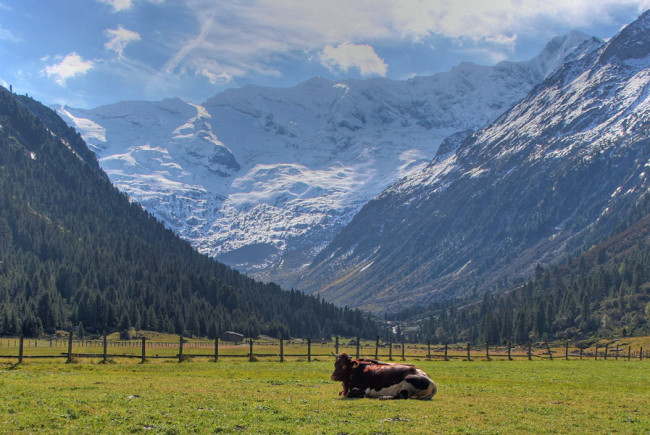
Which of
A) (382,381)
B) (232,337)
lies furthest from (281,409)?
(232,337)

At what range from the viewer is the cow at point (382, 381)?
104 feet

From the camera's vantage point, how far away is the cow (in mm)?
31547

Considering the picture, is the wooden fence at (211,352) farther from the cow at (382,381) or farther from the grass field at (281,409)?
Result: the cow at (382,381)

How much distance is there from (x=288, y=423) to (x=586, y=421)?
11.7m

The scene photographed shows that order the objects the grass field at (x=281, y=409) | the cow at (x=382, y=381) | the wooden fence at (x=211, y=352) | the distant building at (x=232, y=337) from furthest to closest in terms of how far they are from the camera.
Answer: the distant building at (x=232, y=337) → the wooden fence at (x=211, y=352) → the cow at (x=382, y=381) → the grass field at (x=281, y=409)

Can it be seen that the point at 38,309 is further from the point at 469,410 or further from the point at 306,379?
the point at 469,410

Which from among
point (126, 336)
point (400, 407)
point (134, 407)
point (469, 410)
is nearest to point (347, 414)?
point (400, 407)

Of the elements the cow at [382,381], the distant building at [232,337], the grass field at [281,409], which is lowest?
the distant building at [232,337]

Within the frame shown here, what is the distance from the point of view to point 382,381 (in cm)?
3209

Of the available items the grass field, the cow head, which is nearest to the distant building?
the grass field

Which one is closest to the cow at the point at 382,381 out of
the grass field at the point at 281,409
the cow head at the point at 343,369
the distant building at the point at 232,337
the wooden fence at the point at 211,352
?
the cow head at the point at 343,369

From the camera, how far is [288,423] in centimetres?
2308

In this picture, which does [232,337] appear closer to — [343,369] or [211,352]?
[211,352]

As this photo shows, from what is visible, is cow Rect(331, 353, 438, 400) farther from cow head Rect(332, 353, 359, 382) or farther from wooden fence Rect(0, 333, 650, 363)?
wooden fence Rect(0, 333, 650, 363)
